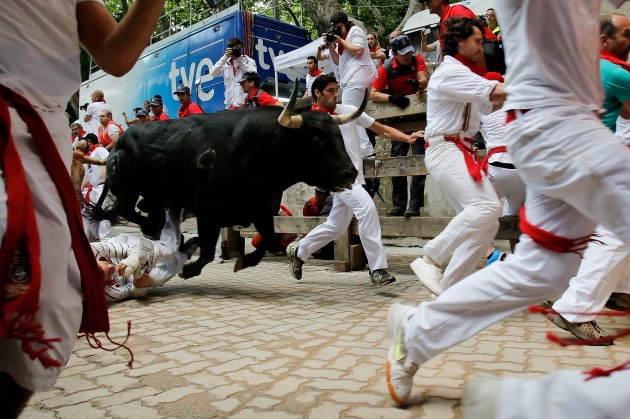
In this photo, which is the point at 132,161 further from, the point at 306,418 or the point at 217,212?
the point at 306,418

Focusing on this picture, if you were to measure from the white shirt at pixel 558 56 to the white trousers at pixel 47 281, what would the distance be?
1732 mm

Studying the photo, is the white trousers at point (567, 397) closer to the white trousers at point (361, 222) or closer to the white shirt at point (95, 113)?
the white trousers at point (361, 222)

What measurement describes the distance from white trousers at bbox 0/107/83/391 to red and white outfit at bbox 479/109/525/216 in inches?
161

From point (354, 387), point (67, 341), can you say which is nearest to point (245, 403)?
point (354, 387)

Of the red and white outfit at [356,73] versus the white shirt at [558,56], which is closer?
the white shirt at [558,56]

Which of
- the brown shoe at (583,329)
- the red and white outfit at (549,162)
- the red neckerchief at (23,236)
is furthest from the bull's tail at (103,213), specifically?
the red neckerchief at (23,236)

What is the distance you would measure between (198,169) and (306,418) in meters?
3.58

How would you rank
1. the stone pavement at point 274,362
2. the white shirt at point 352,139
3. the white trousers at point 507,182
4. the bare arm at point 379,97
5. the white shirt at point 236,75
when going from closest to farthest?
the stone pavement at point 274,362, the white trousers at point 507,182, the white shirt at point 352,139, the bare arm at point 379,97, the white shirt at point 236,75

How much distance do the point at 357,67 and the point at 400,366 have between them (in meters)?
5.84

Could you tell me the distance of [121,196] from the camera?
6277 millimetres

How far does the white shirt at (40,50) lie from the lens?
1.48 metres

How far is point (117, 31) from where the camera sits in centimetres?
170

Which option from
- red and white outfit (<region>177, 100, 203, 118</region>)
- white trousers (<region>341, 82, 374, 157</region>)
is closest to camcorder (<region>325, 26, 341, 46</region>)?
white trousers (<region>341, 82, 374, 157</region>)

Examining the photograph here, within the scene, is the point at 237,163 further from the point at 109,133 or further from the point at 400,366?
the point at 109,133
